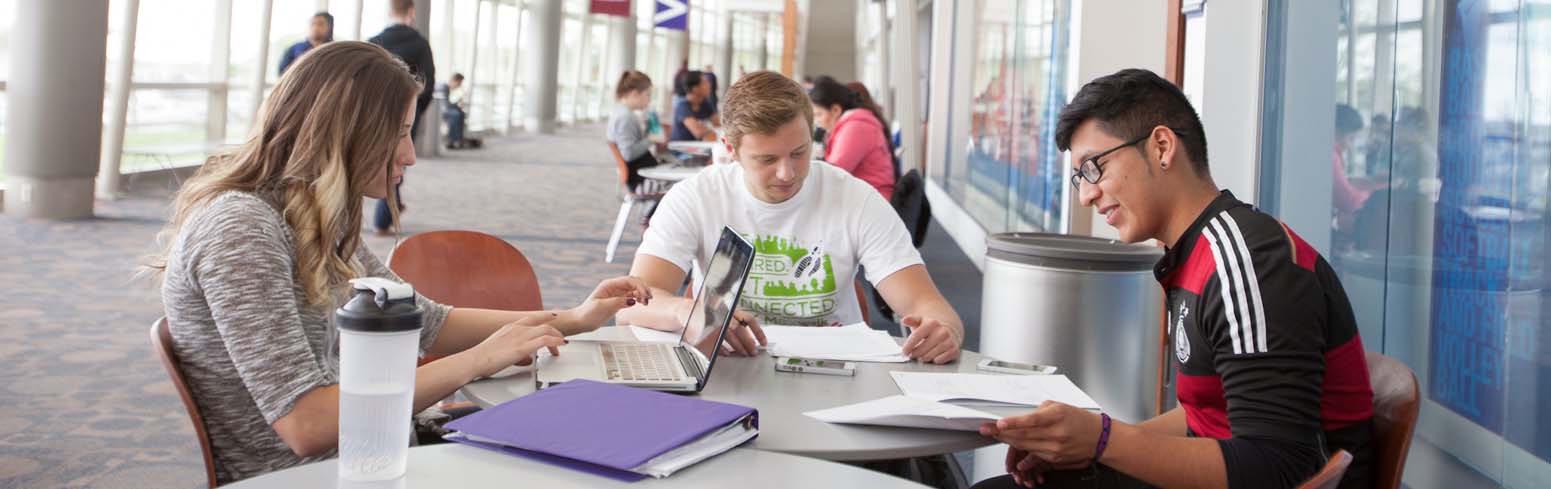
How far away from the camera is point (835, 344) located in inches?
98.3

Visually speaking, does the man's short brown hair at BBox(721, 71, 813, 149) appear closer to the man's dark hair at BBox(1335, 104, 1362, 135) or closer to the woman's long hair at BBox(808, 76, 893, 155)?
the man's dark hair at BBox(1335, 104, 1362, 135)

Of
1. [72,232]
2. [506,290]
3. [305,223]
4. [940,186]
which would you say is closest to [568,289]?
[72,232]

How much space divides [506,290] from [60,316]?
3370 millimetres

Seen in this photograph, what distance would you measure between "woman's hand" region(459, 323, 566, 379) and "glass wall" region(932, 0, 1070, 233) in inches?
153

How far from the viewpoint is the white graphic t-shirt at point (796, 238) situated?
115 inches

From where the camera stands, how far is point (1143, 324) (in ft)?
13.0

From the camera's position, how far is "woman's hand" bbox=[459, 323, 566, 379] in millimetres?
1934

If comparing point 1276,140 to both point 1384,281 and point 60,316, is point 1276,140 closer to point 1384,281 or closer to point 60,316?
point 1384,281

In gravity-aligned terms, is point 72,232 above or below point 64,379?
above

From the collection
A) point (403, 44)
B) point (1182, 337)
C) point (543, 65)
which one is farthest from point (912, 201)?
point (543, 65)

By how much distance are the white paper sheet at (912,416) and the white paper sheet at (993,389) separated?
0.11m

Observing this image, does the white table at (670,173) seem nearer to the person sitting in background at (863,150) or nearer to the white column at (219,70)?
the person sitting in background at (863,150)

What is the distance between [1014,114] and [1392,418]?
6.61 metres

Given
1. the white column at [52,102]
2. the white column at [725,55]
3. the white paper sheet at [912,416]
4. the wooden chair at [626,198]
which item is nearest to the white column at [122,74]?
the white column at [52,102]
